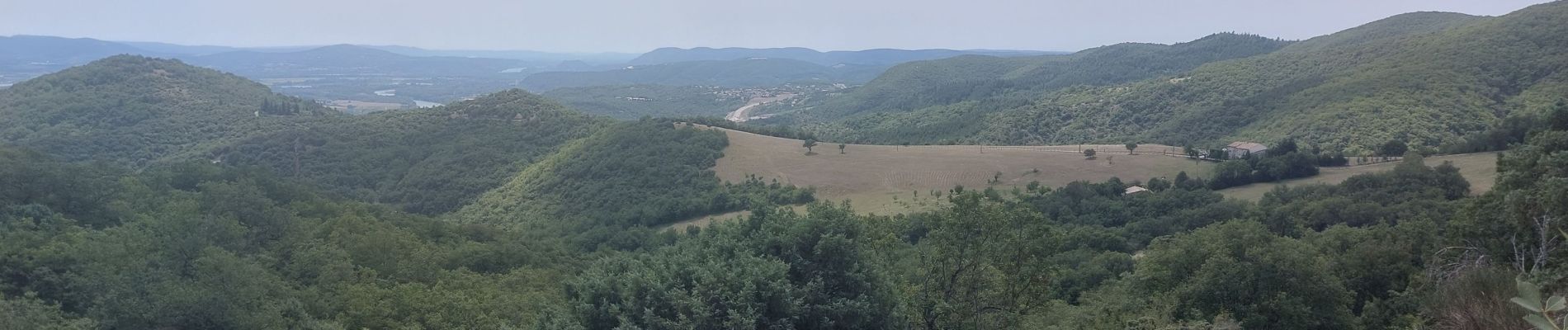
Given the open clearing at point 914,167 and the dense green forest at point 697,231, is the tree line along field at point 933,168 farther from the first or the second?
the dense green forest at point 697,231

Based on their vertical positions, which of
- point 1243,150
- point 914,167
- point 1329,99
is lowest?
point 914,167

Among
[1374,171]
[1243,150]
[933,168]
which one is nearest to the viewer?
[1374,171]

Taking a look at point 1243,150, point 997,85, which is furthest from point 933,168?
point 997,85

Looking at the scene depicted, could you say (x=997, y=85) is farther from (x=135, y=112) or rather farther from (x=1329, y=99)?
(x=135, y=112)

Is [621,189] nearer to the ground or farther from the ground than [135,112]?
nearer to the ground

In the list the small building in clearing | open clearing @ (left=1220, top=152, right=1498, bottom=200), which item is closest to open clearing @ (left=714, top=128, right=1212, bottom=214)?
the small building in clearing

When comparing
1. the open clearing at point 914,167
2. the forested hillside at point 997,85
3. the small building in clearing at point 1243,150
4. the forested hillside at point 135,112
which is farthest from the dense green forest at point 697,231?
the forested hillside at point 997,85
